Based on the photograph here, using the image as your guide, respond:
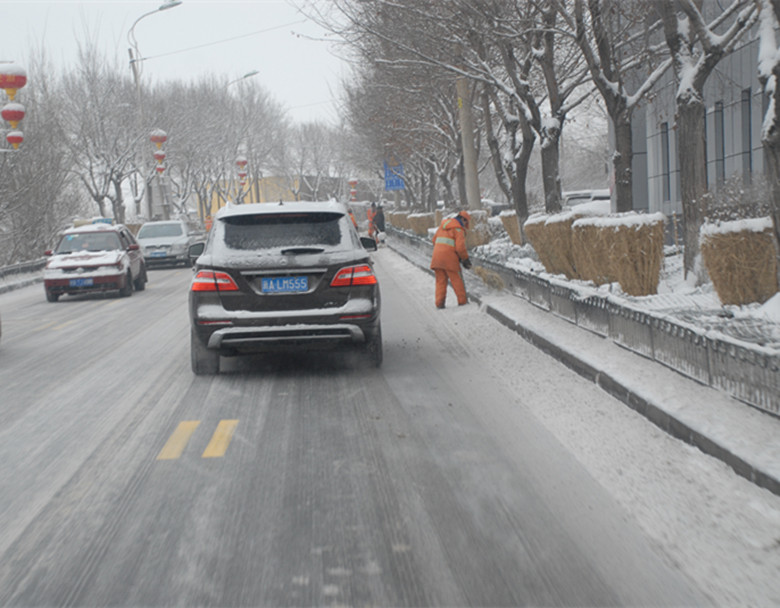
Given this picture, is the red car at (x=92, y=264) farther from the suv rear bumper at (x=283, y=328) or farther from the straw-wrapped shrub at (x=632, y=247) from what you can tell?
the suv rear bumper at (x=283, y=328)

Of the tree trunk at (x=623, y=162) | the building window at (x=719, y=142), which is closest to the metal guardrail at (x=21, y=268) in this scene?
the tree trunk at (x=623, y=162)

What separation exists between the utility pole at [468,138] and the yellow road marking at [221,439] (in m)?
17.1

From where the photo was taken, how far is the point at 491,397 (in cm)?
764

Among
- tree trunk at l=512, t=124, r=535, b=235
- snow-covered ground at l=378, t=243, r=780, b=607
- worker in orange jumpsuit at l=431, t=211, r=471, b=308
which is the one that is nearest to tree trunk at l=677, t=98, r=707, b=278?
worker in orange jumpsuit at l=431, t=211, r=471, b=308

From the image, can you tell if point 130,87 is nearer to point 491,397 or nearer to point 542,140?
point 542,140

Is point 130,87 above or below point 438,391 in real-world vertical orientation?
above

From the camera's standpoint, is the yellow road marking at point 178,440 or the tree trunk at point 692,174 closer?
the yellow road marking at point 178,440

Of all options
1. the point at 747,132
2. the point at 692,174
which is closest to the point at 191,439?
the point at 692,174

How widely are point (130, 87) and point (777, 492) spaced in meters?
58.4

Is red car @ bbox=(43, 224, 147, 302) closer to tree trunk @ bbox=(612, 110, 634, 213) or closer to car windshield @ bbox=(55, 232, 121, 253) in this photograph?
car windshield @ bbox=(55, 232, 121, 253)

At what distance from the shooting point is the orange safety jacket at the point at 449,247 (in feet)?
47.1

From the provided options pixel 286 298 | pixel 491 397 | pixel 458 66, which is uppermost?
pixel 458 66

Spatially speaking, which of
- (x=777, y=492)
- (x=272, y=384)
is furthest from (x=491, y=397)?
(x=777, y=492)

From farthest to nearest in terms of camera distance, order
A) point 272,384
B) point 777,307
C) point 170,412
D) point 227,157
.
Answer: point 227,157 < point 777,307 < point 272,384 < point 170,412
